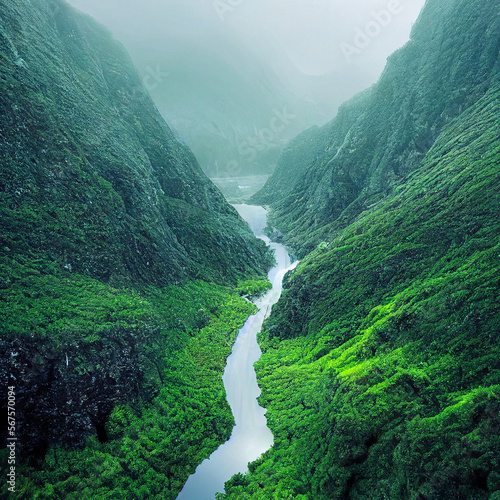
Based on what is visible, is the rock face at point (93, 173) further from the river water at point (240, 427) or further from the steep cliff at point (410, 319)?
the steep cliff at point (410, 319)

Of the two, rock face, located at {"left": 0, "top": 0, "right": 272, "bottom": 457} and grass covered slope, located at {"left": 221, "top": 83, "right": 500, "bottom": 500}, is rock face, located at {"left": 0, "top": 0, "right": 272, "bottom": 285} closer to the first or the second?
rock face, located at {"left": 0, "top": 0, "right": 272, "bottom": 457}

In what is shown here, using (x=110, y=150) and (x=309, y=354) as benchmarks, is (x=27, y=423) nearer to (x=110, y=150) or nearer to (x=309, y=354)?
(x=309, y=354)

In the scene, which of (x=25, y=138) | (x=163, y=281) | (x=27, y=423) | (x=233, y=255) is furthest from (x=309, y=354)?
(x=25, y=138)

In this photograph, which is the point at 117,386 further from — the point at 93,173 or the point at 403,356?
the point at 93,173

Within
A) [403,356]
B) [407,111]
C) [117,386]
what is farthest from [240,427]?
[407,111]

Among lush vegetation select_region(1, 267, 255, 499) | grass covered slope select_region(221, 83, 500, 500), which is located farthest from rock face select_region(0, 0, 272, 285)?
grass covered slope select_region(221, 83, 500, 500)

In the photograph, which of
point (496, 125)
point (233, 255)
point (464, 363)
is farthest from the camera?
point (233, 255)
